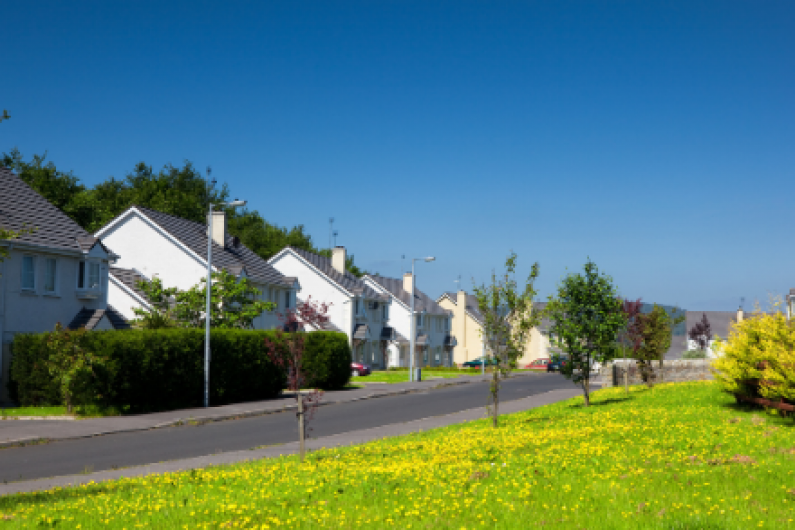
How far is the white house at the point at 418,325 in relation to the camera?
83.9m

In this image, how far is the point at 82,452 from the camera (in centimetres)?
1794

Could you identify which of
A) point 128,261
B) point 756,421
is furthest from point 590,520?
point 128,261

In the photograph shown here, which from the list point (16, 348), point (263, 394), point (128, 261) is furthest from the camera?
point (128, 261)

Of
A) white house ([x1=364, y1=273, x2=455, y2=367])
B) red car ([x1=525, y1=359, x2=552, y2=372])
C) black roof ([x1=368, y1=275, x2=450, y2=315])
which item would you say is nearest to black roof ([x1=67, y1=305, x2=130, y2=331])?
white house ([x1=364, y1=273, x2=455, y2=367])

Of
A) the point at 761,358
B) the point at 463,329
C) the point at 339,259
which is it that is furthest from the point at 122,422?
the point at 463,329

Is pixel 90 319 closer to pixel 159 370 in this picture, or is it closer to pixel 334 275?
pixel 159 370

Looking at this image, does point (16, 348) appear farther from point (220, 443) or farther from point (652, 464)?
point (652, 464)

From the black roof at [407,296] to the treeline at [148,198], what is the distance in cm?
1373

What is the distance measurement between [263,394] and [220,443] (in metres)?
16.3

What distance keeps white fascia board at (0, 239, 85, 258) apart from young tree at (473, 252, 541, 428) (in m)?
19.3

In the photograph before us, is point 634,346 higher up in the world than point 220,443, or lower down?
higher up

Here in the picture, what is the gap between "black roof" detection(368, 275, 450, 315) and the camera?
284 ft

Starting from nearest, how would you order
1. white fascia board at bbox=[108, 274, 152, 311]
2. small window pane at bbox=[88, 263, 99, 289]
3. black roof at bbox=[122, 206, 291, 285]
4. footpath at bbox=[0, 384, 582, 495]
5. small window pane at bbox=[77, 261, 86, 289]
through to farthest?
footpath at bbox=[0, 384, 582, 495] → small window pane at bbox=[77, 261, 86, 289] → small window pane at bbox=[88, 263, 99, 289] → white fascia board at bbox=[108, 274, 152, 311] → black roof at bbox=[122, 206, 291, 285]

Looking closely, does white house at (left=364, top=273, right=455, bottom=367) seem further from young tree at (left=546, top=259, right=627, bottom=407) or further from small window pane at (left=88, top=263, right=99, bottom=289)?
young tree at (left=546, top=259, right=627, bottom=407)
